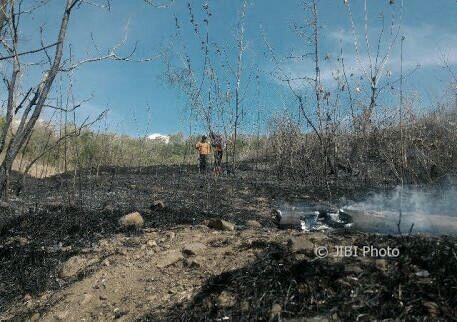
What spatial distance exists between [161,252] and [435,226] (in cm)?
246

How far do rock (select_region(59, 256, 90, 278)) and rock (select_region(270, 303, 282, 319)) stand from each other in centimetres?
199

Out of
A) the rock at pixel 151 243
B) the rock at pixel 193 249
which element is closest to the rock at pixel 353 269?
the rock at pixel 193 249

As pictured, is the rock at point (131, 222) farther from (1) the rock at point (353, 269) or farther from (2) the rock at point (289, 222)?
(1) the rock at point (353, 269)

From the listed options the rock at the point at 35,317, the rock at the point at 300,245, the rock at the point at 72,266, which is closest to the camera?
the rock at the point at 300,245

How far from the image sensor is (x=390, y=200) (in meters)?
6.56

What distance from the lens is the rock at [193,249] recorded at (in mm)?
3670

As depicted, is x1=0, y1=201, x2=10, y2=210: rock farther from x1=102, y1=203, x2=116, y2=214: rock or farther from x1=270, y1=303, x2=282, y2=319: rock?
x1=270, y1=303, x2=282, y2=319: rock

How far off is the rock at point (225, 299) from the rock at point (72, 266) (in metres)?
1.59

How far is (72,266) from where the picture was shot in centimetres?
401

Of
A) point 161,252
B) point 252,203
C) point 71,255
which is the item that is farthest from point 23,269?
point 252,203

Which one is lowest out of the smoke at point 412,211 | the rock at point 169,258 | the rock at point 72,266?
the rock at point 72,266

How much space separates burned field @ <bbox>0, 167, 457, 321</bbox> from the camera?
2535 mm

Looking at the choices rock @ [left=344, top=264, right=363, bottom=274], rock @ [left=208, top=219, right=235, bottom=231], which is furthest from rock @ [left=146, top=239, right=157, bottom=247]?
rock @ [left=344, top=264, right=363, bottom=274]

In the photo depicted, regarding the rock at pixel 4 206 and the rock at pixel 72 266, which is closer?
the rock at pixel 72 266
